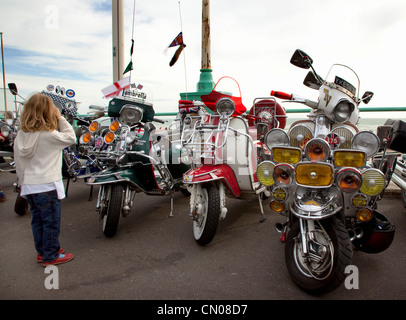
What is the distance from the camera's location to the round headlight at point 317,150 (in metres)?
2.38

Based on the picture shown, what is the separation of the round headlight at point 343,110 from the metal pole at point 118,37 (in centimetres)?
591

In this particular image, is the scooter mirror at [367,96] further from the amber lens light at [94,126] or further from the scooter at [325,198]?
the amber lens light at [94,126]

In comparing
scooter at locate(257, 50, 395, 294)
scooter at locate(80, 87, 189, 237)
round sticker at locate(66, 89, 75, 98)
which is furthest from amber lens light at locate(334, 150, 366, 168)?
round sticker at locate(66, 89, 75, 98)

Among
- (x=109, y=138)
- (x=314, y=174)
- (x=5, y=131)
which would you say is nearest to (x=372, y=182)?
(x=314, y=174)

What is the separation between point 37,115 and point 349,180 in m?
2.70

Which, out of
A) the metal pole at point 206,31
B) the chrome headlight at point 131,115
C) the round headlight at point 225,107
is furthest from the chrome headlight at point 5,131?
the metal pole at point 206,31

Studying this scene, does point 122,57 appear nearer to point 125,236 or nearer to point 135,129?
point 135,129

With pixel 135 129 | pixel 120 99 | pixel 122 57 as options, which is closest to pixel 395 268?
pixel 135 129

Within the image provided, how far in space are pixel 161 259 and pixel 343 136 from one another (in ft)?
6.69

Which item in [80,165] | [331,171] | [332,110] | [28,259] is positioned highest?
[332,110]

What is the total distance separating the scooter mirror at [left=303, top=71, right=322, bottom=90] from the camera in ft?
10.9

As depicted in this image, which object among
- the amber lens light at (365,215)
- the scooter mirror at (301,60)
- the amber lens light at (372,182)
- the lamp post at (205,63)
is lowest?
the amber lens light at (365,215)

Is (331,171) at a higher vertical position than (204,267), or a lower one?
higher

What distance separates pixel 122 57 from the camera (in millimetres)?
7641
